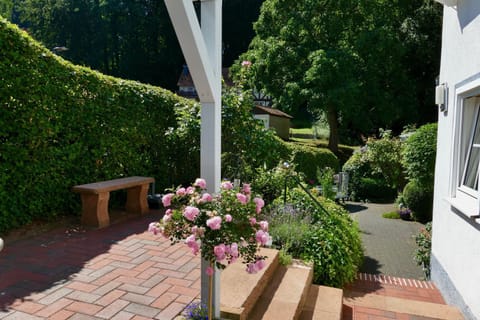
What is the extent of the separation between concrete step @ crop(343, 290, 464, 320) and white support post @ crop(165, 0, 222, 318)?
2.02 metres

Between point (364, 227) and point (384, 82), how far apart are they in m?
12.3

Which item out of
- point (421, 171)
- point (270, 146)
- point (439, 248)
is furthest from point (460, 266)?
point (421, 171)

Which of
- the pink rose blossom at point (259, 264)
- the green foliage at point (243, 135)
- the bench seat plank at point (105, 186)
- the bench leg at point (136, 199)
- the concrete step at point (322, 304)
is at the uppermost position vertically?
the green foliage at point (243, 135)

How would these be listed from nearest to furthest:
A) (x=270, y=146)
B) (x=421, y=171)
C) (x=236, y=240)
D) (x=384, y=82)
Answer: (x=236, y=240) → (x=270, y=146) → (x=421, y=171) → (x=384, y=82)

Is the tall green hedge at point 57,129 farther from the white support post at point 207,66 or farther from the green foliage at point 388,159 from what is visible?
the green foliage at point 388,159

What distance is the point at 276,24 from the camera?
1861 cm

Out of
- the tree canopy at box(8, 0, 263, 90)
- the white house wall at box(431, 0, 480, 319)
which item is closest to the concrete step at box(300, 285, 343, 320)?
the white house wall at box(431, 0, 480, 319)

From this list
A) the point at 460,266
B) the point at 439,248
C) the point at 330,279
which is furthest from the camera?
the point at 439,248

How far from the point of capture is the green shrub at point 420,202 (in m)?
8.49

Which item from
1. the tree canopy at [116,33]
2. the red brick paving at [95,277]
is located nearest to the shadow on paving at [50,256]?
the red brick paving at [95,277]

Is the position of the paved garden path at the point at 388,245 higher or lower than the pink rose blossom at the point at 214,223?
lower

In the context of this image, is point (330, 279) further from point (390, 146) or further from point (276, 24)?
point (276, 24)

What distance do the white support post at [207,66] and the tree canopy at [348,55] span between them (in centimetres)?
1417

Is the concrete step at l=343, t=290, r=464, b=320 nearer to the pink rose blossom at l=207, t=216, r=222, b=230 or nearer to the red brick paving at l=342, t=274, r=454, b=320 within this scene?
the red brick paving at l=342, t=274, r=454, b=320
